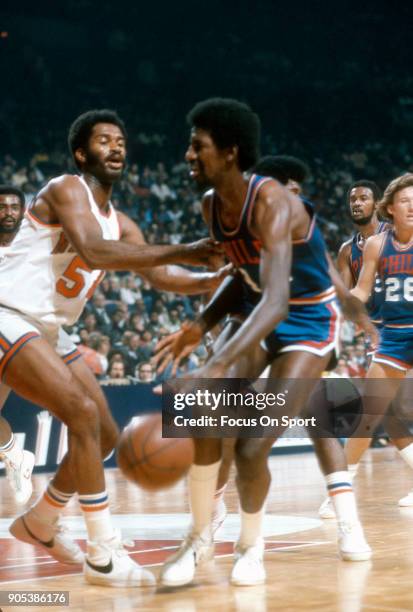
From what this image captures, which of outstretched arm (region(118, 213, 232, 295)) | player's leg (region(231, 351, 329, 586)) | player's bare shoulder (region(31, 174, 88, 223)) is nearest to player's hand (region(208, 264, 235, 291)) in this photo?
outstretched arm (region(118, 213, 232, 295))

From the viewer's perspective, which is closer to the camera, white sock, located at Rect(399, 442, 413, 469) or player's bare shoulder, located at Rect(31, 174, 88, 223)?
player's bare shoulder, located at Rect(31, 174, 88, 223)

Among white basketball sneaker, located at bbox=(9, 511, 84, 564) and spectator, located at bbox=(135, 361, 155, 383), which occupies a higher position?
white basketball sneaker, located at bbox=(9, 511, 84, 564)

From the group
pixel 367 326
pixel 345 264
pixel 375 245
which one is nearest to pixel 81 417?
pixel 367 326

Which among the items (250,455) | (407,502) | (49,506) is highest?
(250,455)

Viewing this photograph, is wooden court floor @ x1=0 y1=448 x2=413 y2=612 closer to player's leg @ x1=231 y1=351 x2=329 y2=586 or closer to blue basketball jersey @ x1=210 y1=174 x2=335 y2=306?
player's leg @ x1=231 y1=351 x2=329 y2=586

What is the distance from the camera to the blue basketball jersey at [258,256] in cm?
426

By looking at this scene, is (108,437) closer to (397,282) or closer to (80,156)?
(80,156)

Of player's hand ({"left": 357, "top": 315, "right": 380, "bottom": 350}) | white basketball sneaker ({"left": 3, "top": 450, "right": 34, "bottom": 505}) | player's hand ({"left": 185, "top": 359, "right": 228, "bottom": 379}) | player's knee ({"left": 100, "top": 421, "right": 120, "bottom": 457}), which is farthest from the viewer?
white basketball sneaker ({"left": 3, "top": 450, "right": 34, "bottom": 505})

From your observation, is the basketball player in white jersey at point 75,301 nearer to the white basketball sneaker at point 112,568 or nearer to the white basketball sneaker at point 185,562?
the white basketball sneaker at point 112,568

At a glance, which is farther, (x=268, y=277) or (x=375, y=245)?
(x=375, y=245)

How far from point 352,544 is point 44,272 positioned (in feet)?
6.66

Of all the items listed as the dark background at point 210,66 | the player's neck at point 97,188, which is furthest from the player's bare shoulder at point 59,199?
the dark background at point 210,66

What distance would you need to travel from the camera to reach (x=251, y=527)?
423cm

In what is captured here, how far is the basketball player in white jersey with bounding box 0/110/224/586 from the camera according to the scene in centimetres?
432
